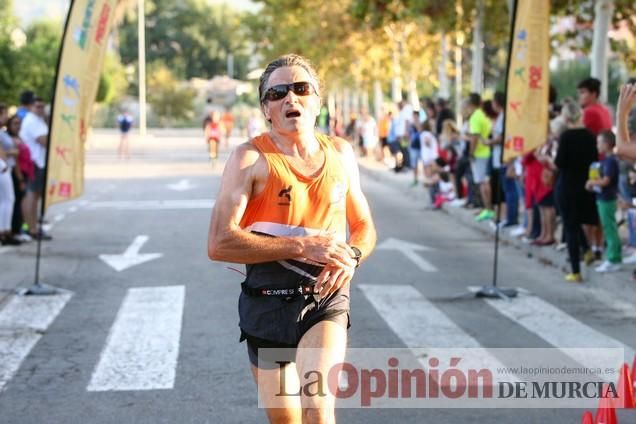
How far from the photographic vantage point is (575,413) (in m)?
6.99

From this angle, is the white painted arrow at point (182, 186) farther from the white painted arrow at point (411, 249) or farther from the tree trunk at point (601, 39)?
the tree trunk at point (601, 39)

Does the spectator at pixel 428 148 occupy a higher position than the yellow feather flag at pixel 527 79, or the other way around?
the yellow feather flag at pixel 527 79

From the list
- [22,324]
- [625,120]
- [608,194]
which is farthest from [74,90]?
[625,120]

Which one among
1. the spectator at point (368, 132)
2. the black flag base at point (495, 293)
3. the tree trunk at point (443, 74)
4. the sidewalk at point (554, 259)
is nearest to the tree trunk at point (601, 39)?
the sidewalk at point (554, 259)

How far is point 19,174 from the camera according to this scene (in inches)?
624

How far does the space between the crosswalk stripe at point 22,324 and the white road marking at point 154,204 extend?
10.1 m

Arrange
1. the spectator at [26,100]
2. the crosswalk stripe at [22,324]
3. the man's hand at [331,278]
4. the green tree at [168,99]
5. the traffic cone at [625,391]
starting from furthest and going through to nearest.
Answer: the green tree at [168,99], the spectator at [26,100], the crosswalk stripe at [22,324], the traffic cone at [625,391], the man's hand at [331,278]

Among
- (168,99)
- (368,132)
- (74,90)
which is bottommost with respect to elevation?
(168,99)

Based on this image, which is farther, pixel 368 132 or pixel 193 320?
pixel 368 132

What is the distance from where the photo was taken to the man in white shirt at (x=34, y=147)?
53.3ft

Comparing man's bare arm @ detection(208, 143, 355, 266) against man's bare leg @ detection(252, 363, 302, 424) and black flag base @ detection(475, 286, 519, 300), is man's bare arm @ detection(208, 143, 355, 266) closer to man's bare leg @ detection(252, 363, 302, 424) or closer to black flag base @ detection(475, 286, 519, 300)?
man's bare leg @ detection(252, 363, 302, 424)

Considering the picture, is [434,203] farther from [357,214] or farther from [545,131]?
[357,214]

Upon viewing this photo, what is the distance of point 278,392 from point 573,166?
8836 mm

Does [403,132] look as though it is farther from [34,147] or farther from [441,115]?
[34,147]
